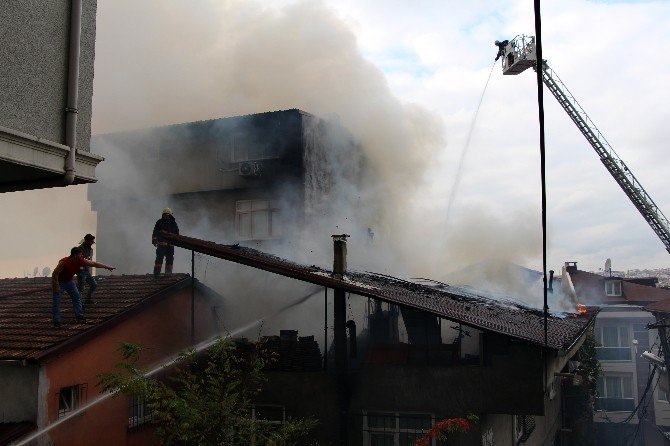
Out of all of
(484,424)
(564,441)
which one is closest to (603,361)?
(564,441)

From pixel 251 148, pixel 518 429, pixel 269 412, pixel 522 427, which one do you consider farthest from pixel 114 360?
pixel 251 148

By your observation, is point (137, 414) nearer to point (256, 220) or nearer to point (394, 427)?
point (394, 427)

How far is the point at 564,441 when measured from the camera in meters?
20.8

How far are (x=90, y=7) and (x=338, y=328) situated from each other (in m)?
6.98

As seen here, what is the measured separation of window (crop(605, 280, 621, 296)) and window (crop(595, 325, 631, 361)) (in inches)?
151

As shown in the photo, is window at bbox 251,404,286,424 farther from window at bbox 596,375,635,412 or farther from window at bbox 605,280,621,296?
window at bbox 605,280,621,296

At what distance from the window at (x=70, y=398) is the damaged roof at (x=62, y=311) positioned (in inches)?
30.0

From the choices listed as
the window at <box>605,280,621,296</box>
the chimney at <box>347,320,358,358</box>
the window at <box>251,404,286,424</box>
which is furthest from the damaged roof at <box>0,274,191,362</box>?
the window at <box>605,280,621,296</box>

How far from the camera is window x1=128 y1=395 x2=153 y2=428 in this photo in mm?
10988

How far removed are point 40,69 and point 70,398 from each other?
691 centimetres

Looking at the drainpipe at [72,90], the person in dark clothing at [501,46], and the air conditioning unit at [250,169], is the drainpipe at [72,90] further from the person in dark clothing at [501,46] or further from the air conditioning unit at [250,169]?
the person in dark clothing at [501,46]

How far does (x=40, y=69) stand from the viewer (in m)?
4.55

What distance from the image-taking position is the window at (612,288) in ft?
122

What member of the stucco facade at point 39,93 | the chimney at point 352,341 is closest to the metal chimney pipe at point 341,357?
the chimney at point 352,341
